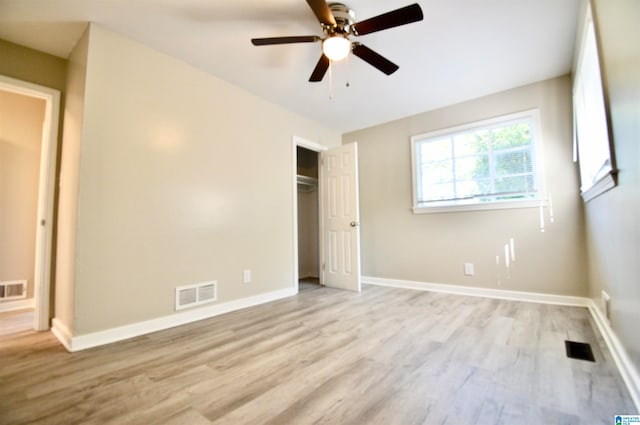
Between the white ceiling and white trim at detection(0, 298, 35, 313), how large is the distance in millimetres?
2586

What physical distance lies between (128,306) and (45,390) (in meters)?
0.76

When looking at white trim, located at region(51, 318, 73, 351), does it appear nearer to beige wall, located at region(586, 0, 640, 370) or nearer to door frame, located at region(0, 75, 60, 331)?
door frame, located at region(0, 75, 60, 331)

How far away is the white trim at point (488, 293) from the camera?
281 centimetres

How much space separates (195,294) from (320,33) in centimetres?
256

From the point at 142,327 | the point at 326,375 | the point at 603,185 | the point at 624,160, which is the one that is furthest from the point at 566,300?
the point at 142,327

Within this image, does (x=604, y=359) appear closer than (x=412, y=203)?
Yes

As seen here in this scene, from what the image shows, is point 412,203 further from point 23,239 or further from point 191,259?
point 23,239

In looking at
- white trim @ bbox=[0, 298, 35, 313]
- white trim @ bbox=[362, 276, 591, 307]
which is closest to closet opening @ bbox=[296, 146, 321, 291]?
white trim @ bbox=[362, 276, 591, 307]

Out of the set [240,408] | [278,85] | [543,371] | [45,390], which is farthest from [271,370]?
[278,85]

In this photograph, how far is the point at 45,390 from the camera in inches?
56.2

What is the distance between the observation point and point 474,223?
3.37 m

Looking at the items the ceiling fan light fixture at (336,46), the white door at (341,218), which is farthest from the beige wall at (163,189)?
the ceiling fan light fixture at (336,46)

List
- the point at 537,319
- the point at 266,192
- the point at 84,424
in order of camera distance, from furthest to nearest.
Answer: the point at 266,192, the point at 537,319, the point at 84,424

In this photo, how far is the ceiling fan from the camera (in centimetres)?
170
